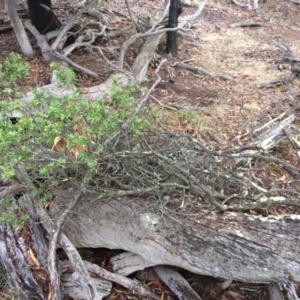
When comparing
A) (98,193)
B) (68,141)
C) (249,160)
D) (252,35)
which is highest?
(68,141)

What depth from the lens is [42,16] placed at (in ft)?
20.2

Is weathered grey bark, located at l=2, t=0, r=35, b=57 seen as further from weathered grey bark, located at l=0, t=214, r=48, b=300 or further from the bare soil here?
weathered grey bark, located at l=0, t=214, r=48, b=300

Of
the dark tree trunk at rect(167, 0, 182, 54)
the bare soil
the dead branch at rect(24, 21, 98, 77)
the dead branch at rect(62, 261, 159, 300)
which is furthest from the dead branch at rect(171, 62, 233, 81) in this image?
Answer: the dead branch at rect(62, 261, 159, 300)

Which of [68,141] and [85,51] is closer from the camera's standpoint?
[68,141]

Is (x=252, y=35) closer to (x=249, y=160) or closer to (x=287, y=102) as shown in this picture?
(x=287, y=102)

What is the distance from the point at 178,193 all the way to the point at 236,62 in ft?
12.6

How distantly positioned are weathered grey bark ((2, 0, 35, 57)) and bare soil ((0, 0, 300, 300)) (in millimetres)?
169

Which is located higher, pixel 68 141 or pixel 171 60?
pixel 68 141

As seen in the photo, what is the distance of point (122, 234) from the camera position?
9.93ft

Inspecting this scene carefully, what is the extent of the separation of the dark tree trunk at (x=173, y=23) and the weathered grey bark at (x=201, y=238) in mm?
3801

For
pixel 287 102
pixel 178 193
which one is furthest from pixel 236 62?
pixel 178 193

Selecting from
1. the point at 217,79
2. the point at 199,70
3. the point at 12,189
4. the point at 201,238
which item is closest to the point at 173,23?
the point at 199,70

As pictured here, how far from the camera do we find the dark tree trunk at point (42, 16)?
6141 millimetres

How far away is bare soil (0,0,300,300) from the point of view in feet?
13.7
